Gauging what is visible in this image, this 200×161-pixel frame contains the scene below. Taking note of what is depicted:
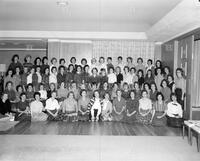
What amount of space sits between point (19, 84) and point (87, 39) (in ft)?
8.21

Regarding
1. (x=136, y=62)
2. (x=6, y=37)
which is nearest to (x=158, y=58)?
(x=136, y=62)

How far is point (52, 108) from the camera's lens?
22.7 ft

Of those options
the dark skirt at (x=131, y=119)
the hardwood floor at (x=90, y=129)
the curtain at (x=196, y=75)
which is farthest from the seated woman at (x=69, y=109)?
the curtain at (x=196, y=75)

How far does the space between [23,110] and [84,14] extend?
2.69 metres

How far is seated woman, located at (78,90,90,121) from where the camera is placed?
6.85 m

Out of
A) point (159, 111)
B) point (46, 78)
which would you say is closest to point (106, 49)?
point (46, 78)

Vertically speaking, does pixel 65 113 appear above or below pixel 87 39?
below

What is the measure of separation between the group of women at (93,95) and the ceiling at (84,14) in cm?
113

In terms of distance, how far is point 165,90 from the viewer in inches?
280

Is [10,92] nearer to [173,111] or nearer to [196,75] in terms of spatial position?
[173,111]

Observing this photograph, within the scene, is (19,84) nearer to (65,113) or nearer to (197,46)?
(65,113)

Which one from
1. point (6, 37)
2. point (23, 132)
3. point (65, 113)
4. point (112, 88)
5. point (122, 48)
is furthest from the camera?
point (122, 48)

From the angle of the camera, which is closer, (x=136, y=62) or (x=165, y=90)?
(x=165, y=90)

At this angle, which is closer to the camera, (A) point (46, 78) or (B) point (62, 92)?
(B) point (62, 92)
